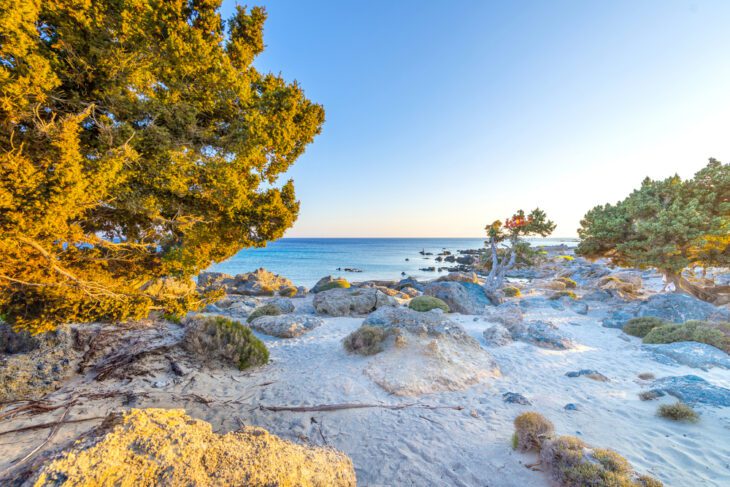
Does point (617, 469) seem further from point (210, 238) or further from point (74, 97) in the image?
point (74, 97)

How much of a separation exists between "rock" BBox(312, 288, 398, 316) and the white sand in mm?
5953

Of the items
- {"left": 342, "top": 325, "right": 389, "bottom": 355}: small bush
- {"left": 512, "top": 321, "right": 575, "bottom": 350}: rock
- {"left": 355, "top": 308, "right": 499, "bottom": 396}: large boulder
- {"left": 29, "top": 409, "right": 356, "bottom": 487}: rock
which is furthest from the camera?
{"left": 512, "top": 321, "right": 575, "bottom": 350}: rock

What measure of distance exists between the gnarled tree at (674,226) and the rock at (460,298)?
692cm

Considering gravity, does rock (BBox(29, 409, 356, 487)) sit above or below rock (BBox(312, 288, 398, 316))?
above

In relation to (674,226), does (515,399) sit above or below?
below

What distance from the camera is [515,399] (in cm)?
612

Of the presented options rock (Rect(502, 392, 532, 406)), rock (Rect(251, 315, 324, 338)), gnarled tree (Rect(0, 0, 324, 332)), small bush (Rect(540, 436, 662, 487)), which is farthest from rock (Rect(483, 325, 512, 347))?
gnarled tree (Rect(0, 0, 324, 332))

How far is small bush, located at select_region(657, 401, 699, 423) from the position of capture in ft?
16.5

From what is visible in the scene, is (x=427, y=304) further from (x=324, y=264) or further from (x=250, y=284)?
(x=324, y=264)

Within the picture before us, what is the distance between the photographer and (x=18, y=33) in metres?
4.10

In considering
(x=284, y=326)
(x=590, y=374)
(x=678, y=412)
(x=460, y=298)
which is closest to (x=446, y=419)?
(x=678, y=412)

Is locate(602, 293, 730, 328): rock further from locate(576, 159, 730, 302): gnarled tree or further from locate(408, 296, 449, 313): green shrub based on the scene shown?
locate(408, 296, 449, 313): green shrub

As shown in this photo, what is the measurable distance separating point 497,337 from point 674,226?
36.9 ft

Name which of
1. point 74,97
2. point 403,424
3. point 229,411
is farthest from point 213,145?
point 403,424
